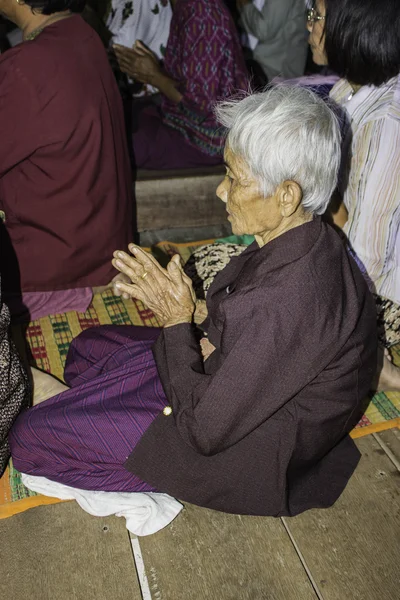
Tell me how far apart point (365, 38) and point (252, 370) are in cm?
141

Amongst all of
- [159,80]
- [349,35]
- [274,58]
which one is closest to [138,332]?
[349,35]

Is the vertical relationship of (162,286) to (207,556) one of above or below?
above

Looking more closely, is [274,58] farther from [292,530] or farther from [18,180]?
[292,530]

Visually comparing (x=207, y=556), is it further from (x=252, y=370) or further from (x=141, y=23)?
(x=141, y=23)

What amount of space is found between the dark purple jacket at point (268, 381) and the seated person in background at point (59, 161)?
1137 millimetres

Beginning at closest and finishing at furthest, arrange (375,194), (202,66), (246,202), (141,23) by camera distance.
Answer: (246,202) → (375,194) → (202,66) → (141,23)

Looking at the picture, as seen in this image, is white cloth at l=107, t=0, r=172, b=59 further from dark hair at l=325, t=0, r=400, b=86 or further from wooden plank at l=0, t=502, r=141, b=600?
wooden plank at l=0, t=502, r=141, b=600

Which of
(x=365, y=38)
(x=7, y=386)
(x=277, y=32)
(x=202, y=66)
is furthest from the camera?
(x=277, y=32)

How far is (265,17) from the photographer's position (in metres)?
3.82

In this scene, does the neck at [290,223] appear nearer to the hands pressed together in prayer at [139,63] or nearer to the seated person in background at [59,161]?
the seated person in background at [59,161]

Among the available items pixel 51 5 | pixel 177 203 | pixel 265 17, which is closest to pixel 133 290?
pixel 51 5

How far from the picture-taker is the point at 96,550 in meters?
1.75

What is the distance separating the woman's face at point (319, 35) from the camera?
7.39ft

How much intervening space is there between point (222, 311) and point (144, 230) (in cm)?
217
